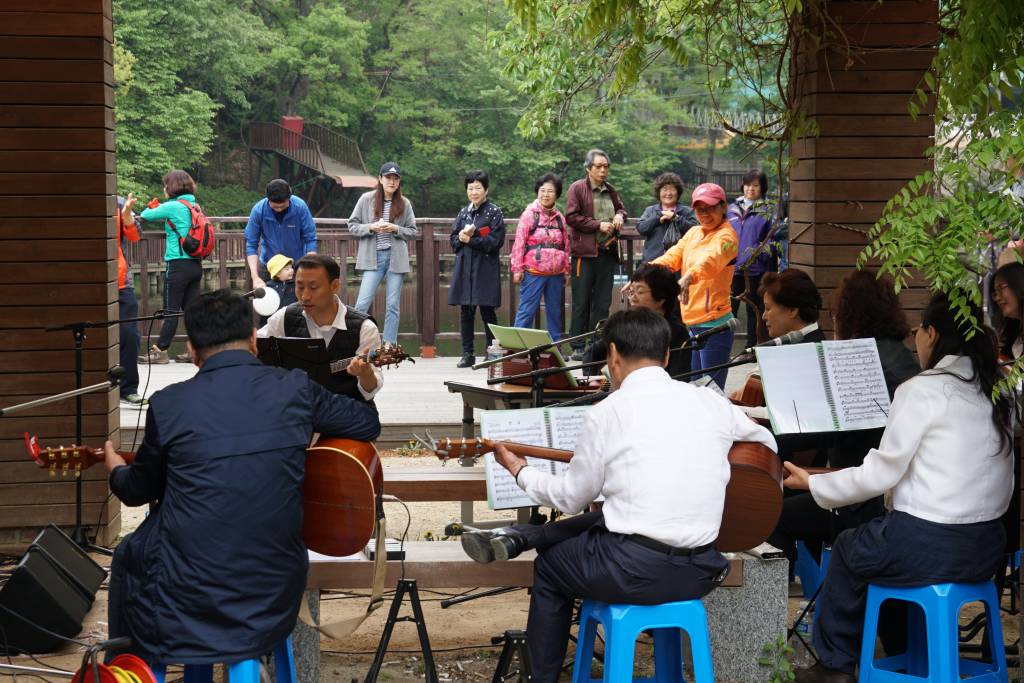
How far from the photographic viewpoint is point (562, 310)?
36.3ft

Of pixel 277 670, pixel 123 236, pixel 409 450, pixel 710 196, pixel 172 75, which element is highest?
pixel 172 75

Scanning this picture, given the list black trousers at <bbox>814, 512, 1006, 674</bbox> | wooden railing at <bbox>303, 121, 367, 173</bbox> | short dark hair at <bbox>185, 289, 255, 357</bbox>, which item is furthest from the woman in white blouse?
wooden railing at <bbox>303, 121, 367, 173</bbox>

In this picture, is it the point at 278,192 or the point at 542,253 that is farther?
the point at 542,253

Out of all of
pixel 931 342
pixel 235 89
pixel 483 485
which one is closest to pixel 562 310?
pixel 483 485

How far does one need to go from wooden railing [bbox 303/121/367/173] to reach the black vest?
31190 mm

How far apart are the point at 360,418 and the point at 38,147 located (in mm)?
3013

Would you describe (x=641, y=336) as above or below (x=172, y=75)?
below

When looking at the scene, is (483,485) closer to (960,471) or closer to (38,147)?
(960,471)

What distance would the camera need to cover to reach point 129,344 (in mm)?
8898

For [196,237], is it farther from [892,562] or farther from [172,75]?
[172,75]

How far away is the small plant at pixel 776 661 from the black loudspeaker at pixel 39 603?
261 cm

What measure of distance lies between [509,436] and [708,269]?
12.5 ft

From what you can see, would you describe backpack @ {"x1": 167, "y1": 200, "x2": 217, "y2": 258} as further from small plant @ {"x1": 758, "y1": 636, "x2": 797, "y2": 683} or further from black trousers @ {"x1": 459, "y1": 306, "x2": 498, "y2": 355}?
small plant @ {"x1": 758, "y1": 636, "x2": 797, "y2": 683}

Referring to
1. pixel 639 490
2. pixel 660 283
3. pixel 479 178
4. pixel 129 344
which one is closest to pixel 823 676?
pixel 639 490
